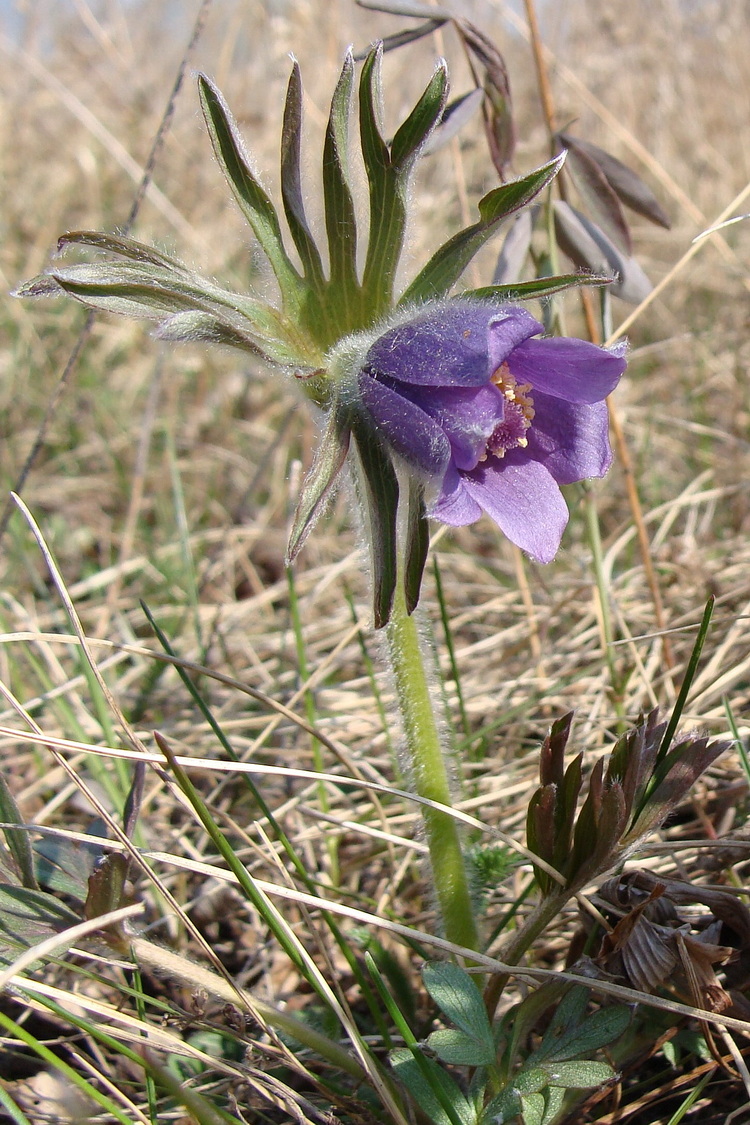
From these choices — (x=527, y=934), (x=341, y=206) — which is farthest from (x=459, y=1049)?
(x=341, y=206)

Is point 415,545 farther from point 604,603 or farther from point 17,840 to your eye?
point 604,603

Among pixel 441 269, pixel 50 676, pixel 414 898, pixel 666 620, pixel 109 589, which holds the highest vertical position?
pixel 441 269

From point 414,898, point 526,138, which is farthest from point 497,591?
point 526,138

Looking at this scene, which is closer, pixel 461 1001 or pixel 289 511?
pixel 461 1001

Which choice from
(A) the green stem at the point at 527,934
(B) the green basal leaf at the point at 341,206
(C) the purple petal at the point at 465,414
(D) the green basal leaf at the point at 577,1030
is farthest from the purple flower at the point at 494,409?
(D) the green basal leaf at the point at 577,1030

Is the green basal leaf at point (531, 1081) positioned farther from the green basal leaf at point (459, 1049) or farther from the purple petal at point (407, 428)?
the purple petal at point (407, 428)

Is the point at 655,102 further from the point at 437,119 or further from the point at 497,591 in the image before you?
the point at 437,119

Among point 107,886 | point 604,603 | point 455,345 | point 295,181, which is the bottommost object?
point 107,886

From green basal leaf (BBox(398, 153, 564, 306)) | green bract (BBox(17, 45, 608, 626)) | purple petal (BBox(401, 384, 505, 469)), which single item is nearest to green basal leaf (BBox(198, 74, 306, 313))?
green bract (BBox(17, 45, 608, 626))
